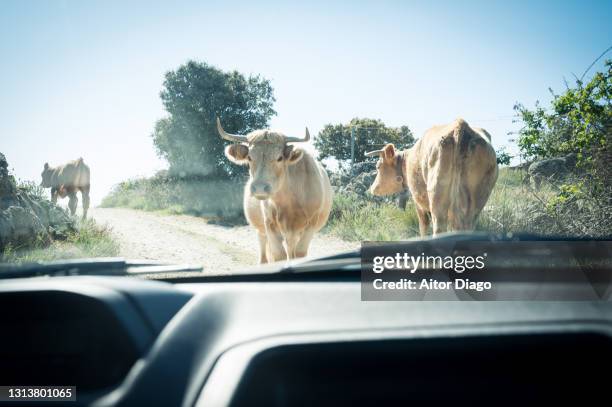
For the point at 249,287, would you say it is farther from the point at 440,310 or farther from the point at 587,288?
the point at 587,288

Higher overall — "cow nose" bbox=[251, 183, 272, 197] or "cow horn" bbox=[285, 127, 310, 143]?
"cow horn" bbox=[285, 127, 310, 143]

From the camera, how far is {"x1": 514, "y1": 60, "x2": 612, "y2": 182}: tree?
207 inches

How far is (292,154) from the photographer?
5.75 metres

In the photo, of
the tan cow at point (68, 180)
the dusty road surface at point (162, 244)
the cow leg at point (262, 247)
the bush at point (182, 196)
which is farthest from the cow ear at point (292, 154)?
the tan cow at point (68, 180)

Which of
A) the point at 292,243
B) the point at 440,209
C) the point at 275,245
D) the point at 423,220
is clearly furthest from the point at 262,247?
the point at 440,209

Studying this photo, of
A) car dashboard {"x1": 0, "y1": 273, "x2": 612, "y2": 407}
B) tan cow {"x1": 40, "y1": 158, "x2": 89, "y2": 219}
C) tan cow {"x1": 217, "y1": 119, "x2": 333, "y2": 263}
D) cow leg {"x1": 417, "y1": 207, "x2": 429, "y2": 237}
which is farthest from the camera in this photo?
tan cow {"x1": 40, "y1": 158, "x2": 89, "y2": 219}

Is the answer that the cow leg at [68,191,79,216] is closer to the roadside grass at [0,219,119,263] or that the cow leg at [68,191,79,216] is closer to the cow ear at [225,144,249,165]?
the roadside grass at [0,219,119,263]

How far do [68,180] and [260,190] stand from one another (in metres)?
5.14

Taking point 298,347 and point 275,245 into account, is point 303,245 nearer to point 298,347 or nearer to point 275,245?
point 275,245

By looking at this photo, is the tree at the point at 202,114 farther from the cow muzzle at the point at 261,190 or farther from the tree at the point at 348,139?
the tree at the point at 348,139

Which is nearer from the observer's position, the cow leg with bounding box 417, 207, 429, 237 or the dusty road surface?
the dusty road surface

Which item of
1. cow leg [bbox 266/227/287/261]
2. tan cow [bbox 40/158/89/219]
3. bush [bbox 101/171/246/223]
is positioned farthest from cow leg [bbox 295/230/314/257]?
tan cow [bbox 40/158/89/219]

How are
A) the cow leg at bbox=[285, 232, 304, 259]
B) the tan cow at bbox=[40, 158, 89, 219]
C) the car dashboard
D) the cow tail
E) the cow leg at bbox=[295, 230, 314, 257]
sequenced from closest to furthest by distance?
1. the car dashboard
2. the cow tail
3. the cow leg at bbox=[285, 232, 304, 259]
4. the cow leg at bbox=[295, 230, 314, 257]
5. the tan cow at bbox=[40, 158, 89, 219]

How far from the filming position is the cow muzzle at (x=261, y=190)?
5.25 m
